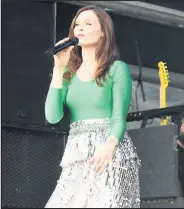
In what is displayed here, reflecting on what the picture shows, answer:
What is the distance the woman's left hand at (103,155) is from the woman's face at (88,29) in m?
0.40

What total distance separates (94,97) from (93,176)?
0.91ft

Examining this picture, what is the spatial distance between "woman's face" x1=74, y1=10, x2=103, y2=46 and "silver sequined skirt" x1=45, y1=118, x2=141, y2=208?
11.4 inches

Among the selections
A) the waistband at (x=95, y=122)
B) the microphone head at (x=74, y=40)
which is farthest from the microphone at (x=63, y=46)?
the waistband at (x=95, y=122)

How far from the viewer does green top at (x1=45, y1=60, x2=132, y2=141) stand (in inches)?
96.7

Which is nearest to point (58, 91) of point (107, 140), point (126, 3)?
point (107, 140)

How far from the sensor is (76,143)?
8.04 ft

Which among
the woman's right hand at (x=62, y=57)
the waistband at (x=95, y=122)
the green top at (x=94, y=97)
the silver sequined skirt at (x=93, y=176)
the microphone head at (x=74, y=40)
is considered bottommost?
the silver sequined skirt at (x=93, y=176)

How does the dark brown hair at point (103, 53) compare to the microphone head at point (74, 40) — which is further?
the dark brown hair at point (103, 53)

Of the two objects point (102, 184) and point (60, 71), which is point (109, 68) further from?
point (102, 184)

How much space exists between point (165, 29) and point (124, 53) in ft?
0.92

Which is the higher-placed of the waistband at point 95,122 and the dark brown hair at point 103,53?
the dark brown hair at point 103,53

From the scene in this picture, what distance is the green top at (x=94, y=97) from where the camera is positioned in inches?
96.7

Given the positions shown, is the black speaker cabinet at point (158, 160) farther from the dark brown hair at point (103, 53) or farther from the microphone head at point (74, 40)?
the microphone head at point (74, 40)

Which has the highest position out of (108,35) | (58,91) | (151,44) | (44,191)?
(151,44)
